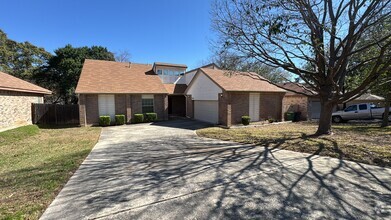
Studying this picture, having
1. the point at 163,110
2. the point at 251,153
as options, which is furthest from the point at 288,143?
the point at 163,110

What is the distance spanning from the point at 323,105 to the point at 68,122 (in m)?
18.4

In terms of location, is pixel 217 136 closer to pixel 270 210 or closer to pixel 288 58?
pixel 288 58

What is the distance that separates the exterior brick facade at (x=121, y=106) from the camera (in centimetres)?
1619

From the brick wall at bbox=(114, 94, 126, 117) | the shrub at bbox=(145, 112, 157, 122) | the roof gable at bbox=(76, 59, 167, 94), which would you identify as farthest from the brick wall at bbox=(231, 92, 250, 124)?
the brick wall at bbox=(114, 94, 126, 117)

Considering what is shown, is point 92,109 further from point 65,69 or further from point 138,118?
point 65,69

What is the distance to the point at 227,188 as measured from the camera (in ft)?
14.6

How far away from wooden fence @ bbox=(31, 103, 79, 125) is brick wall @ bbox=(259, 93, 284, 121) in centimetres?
1548

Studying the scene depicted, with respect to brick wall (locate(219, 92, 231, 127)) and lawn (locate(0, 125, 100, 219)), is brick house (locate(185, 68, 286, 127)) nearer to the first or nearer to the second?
brick wall (locate(219, 92, 231, 127))

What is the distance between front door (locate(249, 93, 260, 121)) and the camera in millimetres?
16797

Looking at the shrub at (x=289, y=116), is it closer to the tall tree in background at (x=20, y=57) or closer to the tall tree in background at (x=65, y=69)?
the tall tree in background at (x=65, y=69)

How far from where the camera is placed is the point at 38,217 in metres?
3.45

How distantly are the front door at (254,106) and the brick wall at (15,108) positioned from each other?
1666 cm

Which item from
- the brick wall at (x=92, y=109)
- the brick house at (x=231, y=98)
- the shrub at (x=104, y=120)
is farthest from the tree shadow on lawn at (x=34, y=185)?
the brick house at (x=231, y=98)

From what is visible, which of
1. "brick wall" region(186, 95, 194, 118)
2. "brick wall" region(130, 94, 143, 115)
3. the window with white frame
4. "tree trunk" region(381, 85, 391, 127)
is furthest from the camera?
"brick wall" region(186, 95, 194, 118)
